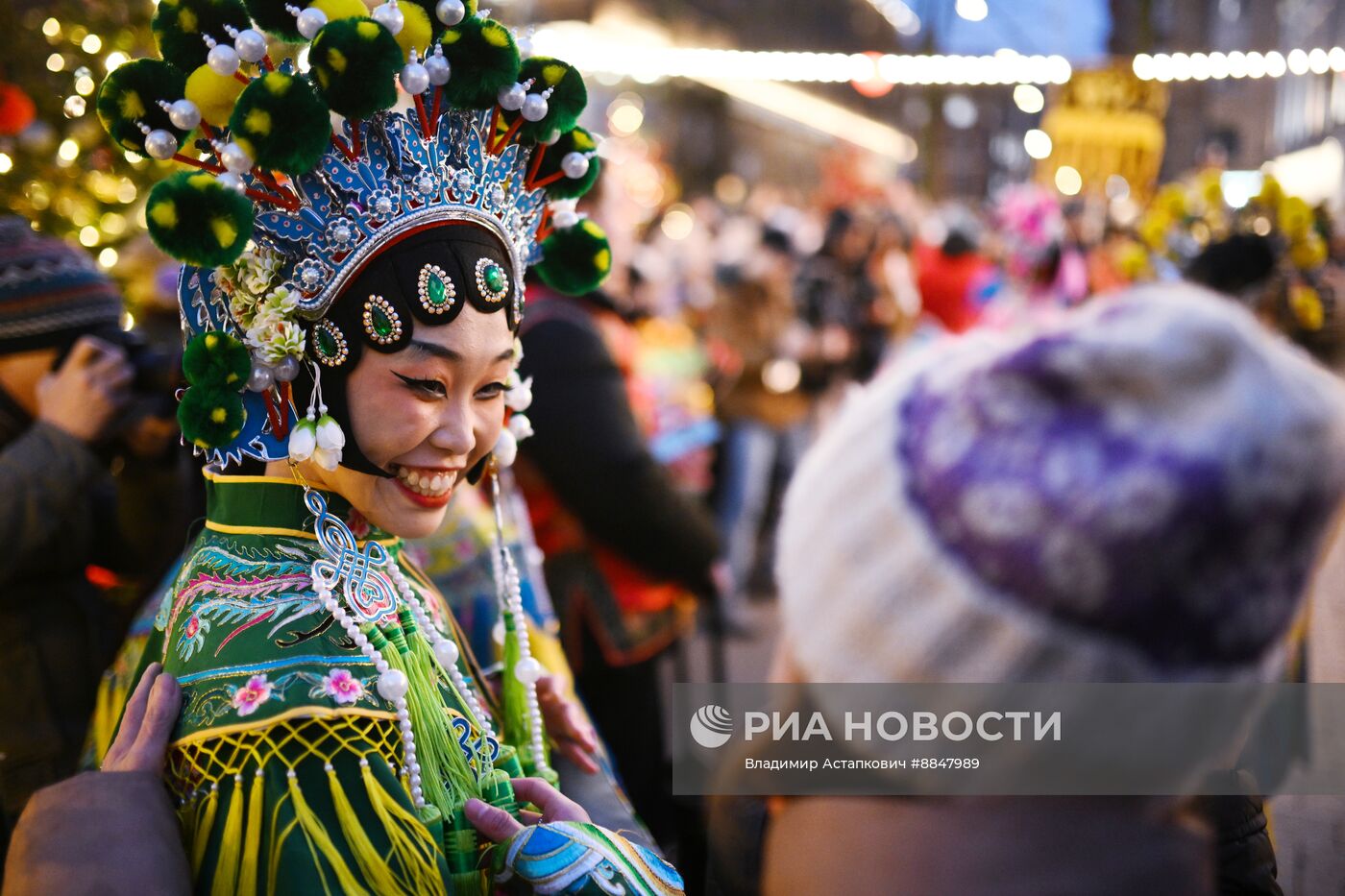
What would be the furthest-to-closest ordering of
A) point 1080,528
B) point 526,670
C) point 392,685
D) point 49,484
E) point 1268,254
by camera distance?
point 1268,254
point 49,484
point 526,670
point 392,685
point 1080,528

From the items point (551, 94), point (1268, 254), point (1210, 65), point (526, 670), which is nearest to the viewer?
point (551, 94)

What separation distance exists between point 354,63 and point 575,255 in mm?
521

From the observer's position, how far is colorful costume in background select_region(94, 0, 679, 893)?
134 centimetres

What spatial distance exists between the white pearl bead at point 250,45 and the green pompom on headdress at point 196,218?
0.59 feet

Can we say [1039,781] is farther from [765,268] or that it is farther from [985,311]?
[985,311]

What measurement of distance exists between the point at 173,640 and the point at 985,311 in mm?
6767

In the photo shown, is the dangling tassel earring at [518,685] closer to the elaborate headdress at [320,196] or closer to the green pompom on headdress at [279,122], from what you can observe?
the elaborate headdress at [320,196]

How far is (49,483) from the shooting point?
2172 mm

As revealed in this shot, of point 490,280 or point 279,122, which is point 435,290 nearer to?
point 490,280

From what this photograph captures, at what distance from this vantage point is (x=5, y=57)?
2568mm

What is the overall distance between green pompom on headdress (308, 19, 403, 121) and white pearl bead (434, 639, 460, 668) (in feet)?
2.43

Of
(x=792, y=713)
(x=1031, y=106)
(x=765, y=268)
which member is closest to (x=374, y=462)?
(x=792, y=713)

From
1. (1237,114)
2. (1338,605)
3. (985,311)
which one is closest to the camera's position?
(1338,605)

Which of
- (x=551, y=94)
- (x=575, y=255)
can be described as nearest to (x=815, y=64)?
(x=575, y=255)
